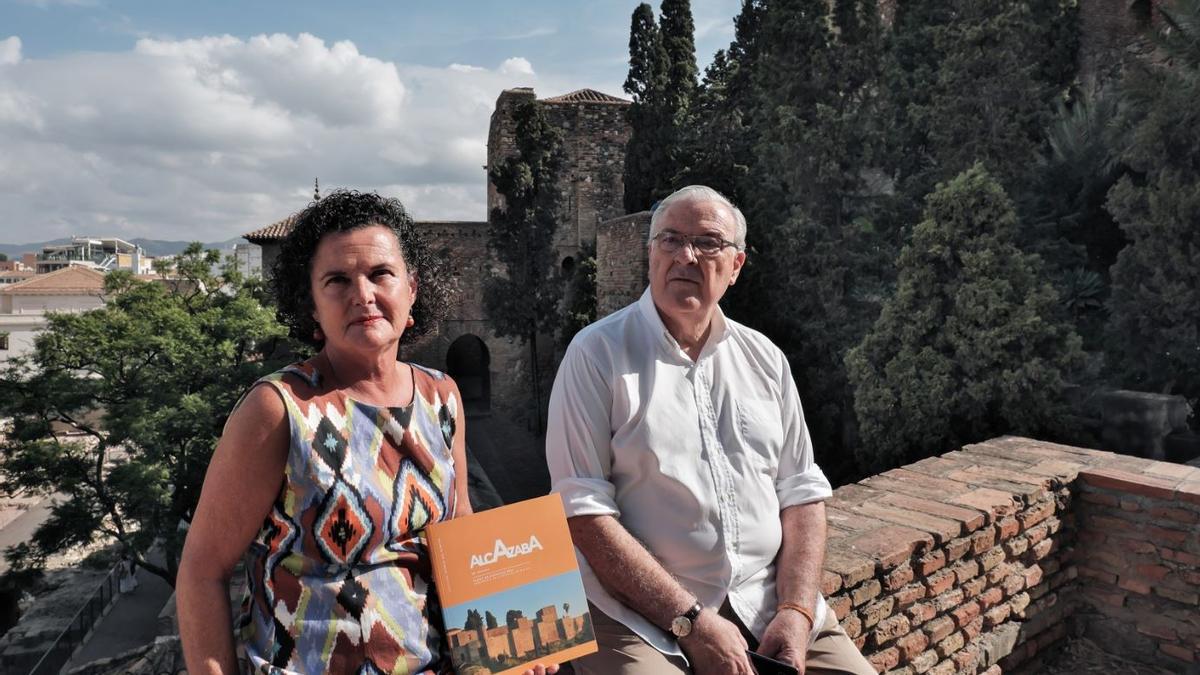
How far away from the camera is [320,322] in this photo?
60.3 inches

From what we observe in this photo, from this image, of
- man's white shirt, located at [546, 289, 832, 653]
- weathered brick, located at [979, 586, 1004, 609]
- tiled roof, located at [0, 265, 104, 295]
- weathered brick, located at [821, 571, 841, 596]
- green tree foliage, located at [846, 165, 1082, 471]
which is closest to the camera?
man's white shirt, located at [546, 289, 832, 653]

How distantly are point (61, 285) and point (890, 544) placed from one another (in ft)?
133

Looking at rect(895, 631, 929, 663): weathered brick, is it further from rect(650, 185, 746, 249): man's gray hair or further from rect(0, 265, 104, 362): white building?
rect(0, 265, 104, 362): white building

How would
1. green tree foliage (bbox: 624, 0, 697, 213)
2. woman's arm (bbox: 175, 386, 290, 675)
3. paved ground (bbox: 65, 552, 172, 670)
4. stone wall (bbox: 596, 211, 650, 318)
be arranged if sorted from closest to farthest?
1. woman's arm (bbox: 175, 386, 290, 675)
2. paved ground (bbox: 65, 552, 172, 670)
3. stone wall (bbox: 596, 211, 650, 318)
4. green tree foliage (bbox: 624, 0, 697, 213)

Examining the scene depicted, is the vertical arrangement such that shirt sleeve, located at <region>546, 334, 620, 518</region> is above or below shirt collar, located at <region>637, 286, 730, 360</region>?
below

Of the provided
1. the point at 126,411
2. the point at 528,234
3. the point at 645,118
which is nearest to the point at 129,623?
the point at 126,411

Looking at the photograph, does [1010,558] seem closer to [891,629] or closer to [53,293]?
[891,629]

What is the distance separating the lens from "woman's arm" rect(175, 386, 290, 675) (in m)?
1.30

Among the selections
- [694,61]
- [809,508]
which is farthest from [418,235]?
[694,61]

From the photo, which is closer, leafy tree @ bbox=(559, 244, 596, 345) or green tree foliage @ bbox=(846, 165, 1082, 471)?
green tree foliage @ bbox=(846, 165, 1082, 471)

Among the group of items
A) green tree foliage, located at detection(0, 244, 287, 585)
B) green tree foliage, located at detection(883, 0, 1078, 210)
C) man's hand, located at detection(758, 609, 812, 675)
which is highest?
green tree foliage, located at detection(883, 0, 1078, 210)

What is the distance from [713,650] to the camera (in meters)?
1.74

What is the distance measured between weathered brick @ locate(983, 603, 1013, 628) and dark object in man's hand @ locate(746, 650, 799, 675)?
182cm

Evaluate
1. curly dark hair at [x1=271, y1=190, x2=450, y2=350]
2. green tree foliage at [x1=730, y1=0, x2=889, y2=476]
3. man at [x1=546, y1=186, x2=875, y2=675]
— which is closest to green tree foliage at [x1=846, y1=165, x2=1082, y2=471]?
green tree foliage at [x1=730, y1=0, x2=889, y2=476]
